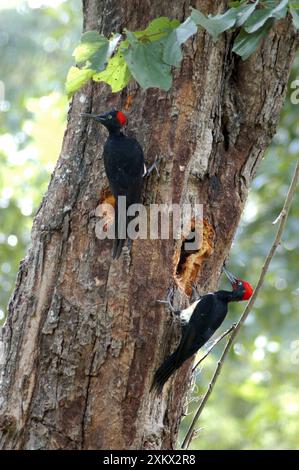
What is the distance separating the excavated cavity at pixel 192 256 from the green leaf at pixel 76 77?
874 millimetres

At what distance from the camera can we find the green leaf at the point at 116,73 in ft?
10.9

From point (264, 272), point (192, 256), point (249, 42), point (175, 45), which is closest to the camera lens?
→ point (175, 45)

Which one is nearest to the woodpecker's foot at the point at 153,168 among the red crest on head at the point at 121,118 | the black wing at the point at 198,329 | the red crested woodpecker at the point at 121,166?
the red crested woodpecker at the point at 121,166

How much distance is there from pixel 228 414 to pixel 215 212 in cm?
663

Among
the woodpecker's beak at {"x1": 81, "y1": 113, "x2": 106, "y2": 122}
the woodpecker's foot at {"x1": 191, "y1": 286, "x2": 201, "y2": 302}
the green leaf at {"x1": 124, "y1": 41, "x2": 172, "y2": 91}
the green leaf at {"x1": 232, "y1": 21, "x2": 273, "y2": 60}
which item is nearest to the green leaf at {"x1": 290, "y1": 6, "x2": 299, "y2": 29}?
the green leaf at {"x1": 232, "y1": 21, "x2": 273, "y2": 60}

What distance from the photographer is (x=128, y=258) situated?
137 inches

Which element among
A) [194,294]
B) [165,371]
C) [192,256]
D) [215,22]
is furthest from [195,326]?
[215,22]

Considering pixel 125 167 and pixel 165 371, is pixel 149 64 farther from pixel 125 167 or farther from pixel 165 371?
pixel 165 371

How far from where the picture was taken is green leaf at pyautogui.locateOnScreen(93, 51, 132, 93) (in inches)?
131

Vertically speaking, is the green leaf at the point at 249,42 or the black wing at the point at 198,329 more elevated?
the green leaf at the point at 249,42

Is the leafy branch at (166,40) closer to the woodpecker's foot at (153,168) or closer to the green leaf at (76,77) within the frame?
the green leaf at (76,77)

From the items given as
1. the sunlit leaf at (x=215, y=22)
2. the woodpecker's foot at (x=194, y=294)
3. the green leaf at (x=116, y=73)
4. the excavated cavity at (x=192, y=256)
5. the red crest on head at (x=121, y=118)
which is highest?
the red crest on head at (x=121, y=118)

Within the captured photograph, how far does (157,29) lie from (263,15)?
16.9 inches
